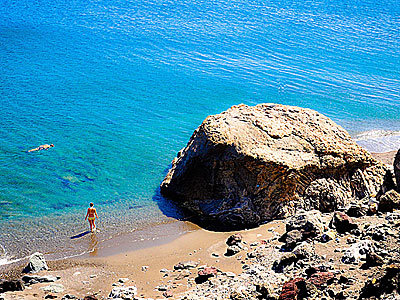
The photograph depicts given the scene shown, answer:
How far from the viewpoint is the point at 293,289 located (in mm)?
9375

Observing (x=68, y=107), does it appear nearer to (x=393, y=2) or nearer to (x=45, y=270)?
(x=45, y=270)

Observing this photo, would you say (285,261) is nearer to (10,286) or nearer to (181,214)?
(181,214)

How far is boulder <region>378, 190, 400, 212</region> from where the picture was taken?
13266 millimetres

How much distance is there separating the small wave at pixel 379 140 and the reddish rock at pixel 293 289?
534 inches

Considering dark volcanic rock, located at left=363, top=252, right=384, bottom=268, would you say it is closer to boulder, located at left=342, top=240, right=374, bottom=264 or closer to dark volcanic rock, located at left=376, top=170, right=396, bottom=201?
boulder, located at left=342, top=240, right=374, bottom=264

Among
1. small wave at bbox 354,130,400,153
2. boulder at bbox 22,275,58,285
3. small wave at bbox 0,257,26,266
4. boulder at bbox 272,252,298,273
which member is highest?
small wave at bbox 354,130,400,153

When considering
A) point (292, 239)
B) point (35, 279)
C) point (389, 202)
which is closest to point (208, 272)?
point (292, 239)

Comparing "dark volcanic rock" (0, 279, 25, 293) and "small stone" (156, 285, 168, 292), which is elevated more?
"small stone" (156, 285, 168, 292)

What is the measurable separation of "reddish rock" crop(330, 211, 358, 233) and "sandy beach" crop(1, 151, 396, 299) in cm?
175

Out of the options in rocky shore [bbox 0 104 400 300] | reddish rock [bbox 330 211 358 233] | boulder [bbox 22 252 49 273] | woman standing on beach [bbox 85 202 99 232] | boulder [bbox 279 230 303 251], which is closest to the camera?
rocky shore [bbox 0 104 400 300]

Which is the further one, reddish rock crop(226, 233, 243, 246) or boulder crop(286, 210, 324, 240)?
reddish rock crop(226, 233, 243, 246)

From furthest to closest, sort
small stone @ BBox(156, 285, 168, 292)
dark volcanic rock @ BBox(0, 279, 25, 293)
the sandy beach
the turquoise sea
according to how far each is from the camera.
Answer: the turquoise sea < the sandy beach < small stone @ BBox(156, 285, 168, 292) < dark volcanic rock @ BBox(0, 279, 25, 293)

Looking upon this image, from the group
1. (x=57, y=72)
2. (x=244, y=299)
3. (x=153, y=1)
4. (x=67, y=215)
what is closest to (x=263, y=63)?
(x=57, y=72)

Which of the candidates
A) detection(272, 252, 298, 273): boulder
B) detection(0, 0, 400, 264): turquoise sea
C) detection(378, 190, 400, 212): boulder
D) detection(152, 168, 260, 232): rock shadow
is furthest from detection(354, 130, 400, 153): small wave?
detection(272, 252, 298, 273): boulder
